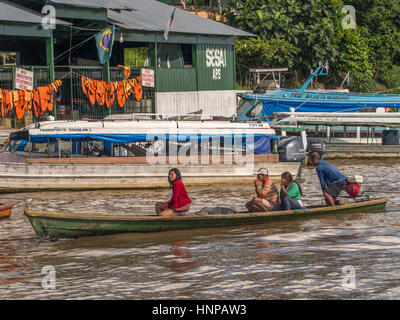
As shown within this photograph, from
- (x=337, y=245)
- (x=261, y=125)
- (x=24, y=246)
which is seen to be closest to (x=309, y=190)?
(x=261, y=125)

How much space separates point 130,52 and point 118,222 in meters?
23.9

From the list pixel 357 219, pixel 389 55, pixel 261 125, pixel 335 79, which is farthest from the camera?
pixel 389 55

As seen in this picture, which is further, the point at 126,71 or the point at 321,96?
the point at 321,96

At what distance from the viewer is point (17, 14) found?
2888cm

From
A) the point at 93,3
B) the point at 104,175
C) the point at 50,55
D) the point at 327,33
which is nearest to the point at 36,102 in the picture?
the point at 50,55

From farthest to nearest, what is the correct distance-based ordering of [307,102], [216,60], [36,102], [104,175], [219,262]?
1. [216,60]
2. [307,102]
3. [36,102]
4. [104,175]
5. [219,262]

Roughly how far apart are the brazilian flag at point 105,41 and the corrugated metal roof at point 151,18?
63.0 inches

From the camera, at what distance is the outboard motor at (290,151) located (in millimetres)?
24641

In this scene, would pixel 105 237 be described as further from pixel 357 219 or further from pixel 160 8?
pixel 160 8

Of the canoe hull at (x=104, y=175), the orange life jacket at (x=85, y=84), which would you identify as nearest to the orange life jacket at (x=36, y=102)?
the orange life jacket at (x=85, y=84)

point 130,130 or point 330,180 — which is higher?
point 130,130

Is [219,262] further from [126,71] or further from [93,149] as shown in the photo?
[126,71]

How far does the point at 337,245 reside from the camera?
45.0 feet

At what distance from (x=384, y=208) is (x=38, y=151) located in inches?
451
